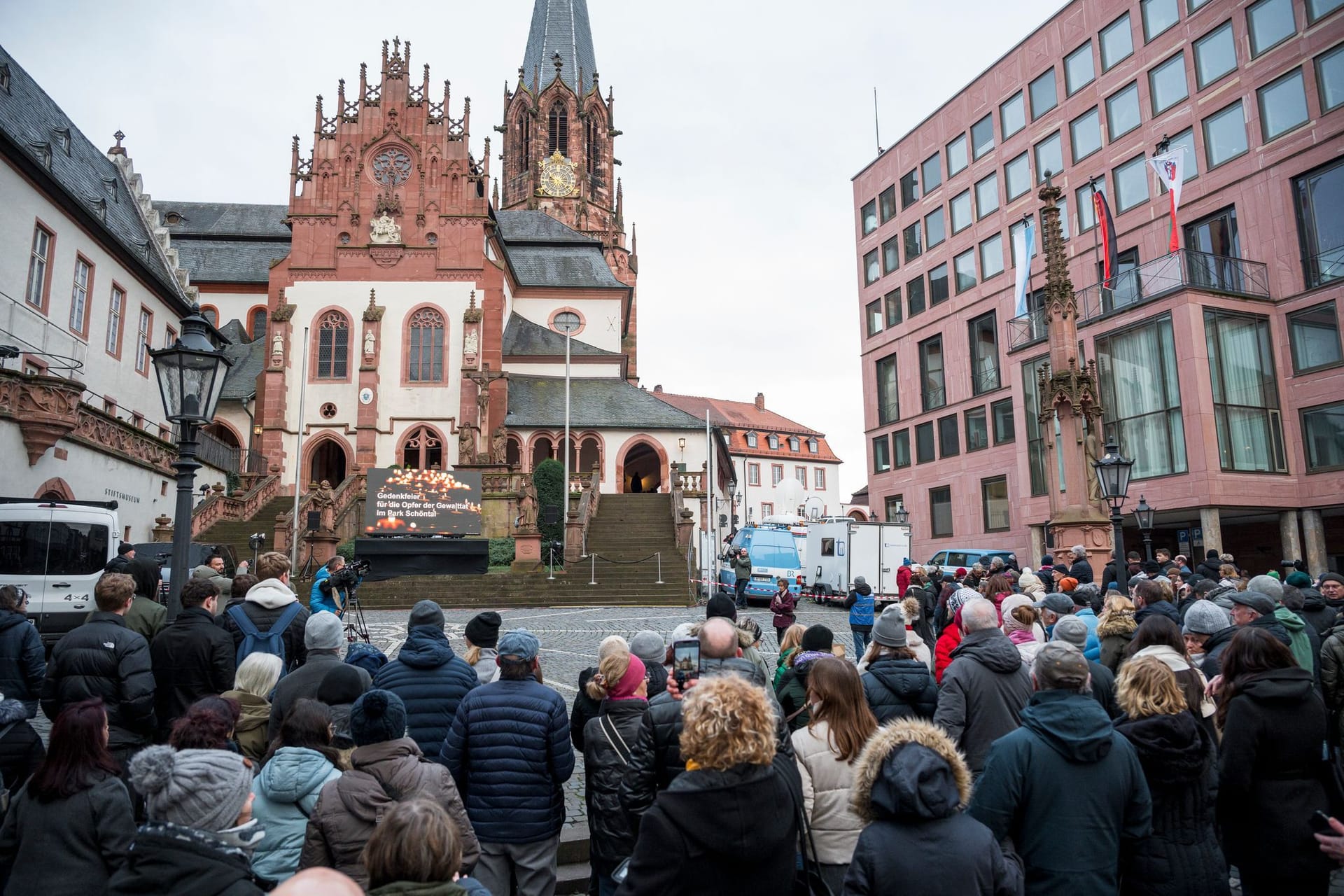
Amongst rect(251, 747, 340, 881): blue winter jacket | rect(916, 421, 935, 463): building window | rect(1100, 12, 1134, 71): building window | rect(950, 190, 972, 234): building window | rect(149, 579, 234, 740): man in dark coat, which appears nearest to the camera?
rect(251, 747, 340, 881): blue winter jacket

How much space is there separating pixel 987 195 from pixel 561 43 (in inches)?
1625

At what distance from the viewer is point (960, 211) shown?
38.4 meters

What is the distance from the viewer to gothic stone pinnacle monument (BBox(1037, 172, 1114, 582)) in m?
16.3

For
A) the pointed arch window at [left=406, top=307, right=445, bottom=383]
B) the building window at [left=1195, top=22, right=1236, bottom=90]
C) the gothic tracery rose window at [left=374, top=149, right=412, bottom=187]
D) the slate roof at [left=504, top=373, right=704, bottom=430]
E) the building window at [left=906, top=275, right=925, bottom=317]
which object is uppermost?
the gothic tracery rose window at [left=374, top=149, right=412, bottom=187]

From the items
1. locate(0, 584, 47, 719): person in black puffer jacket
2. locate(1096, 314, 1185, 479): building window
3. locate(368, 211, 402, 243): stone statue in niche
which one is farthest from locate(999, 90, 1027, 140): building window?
locate(0, 584, 47, 719): person in black puffer jacket

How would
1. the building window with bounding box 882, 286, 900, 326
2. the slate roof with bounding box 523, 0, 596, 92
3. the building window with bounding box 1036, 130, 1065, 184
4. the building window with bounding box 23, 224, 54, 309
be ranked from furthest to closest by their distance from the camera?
the slate roof with bounding box 523, 0, 596, 92 < the building window with bounding box 882, 286, 900, 326 < the building window with bounding box 1036, 130, 1065, 184 < the building window with bounding box 23, 224, 54, 309

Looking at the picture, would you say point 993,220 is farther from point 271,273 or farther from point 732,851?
point 732,851

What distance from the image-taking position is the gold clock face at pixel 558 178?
204 feet

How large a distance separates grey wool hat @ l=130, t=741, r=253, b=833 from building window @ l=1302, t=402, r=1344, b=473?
2887cm

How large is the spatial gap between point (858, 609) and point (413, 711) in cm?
917

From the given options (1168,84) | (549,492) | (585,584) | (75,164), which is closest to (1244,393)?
(1168,84)

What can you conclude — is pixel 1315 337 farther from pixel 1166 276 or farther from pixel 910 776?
pixel 910 776

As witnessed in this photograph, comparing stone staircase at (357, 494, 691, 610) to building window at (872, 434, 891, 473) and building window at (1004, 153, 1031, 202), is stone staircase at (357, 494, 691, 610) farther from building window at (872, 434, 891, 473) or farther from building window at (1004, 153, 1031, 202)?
building window at (1004, 153, 1031, 202)

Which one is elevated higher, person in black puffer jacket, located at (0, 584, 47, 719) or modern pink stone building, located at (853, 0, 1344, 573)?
modern pink stone building, located at (853, 0, 1344, 573)
